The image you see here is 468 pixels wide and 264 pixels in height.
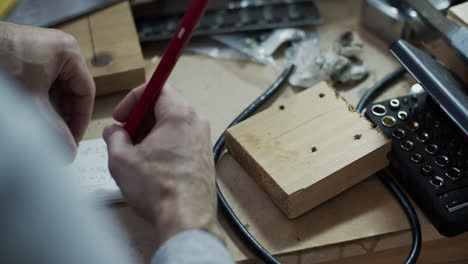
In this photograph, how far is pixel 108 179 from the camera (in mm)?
676

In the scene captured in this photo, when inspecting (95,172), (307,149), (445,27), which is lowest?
(95,172)

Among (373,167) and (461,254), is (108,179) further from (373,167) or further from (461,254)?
(461,254)

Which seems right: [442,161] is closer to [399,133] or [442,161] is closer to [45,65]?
[399,133]

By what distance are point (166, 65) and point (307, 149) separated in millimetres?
206

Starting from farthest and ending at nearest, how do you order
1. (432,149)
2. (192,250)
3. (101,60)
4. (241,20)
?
(241,20)
(101,60)
(432,149)
(192,250)

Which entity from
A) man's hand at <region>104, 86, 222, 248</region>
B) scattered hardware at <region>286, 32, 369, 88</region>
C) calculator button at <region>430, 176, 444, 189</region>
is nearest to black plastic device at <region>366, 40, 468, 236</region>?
calculator button at <region>430, 176, 444, 189</region>

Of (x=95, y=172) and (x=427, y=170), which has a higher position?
(x=427, y=170)

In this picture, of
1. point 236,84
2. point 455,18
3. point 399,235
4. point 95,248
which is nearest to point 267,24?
point 236,84

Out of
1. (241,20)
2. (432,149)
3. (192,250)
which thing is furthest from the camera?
(241,20)

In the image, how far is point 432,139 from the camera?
66cm

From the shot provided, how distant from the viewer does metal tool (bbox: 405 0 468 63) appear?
64cm

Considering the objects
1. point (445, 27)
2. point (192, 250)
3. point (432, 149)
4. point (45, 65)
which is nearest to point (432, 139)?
point (432, 149)

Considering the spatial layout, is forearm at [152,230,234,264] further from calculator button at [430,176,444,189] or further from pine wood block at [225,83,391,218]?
calculator button at [430,176,444,189]

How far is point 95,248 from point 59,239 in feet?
0.08
